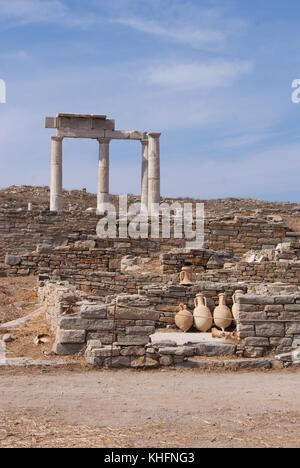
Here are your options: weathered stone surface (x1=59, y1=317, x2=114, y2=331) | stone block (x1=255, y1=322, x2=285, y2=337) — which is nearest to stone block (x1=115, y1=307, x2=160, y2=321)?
weathered stone surface (x1=59, y1=317, x2=114, y2=331)

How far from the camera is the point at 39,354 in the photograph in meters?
9.66

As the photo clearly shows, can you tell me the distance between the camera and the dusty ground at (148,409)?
6.04 metres

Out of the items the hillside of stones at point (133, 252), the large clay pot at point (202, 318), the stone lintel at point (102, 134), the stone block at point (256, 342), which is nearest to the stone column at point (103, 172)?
the stone lintel at point (102, 134)

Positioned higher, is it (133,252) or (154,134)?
(154,134)

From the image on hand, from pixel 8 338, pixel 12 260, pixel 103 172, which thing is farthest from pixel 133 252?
pixel 8 338

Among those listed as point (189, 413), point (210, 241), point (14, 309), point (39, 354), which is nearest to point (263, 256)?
point (210, 241)

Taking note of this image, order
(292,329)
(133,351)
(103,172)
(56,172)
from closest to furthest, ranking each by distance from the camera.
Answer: (133,351) → (292,329) → (56,172) → (103,172)

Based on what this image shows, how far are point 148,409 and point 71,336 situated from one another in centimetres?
269

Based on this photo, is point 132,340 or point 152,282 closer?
point 132,340

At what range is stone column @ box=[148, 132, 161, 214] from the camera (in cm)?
2931

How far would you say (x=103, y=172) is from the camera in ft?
99.3

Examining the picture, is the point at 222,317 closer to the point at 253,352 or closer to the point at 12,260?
the point at 253,352

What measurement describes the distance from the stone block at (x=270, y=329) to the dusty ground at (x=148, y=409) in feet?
2.72
